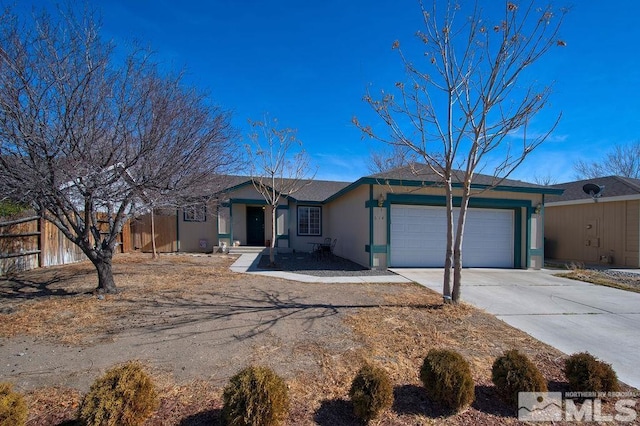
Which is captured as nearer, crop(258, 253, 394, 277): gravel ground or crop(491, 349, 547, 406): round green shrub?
crop(491, 349, 547, 406): round green shrub

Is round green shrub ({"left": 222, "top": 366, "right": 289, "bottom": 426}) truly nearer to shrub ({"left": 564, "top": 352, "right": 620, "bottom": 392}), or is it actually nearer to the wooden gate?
shrub ({"left": 564, "top": 352, "right": 620, "bottom": 392})

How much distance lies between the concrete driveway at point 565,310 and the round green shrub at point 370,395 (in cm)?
269

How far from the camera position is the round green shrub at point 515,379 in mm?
2723

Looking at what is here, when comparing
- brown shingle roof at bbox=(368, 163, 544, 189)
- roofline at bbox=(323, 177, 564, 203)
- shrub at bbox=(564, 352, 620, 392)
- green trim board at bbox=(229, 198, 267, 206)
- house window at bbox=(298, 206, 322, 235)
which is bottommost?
shrub at bbox=(564, 352, 620, 392)

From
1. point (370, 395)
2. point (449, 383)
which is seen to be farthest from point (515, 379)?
point (370, 395)

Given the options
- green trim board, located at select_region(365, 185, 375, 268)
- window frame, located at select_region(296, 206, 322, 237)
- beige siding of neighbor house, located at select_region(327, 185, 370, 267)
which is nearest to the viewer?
green trim board, located at select_region(365, 185, 375, 268)

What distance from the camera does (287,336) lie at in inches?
167

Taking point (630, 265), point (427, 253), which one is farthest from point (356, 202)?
point (630, 265)

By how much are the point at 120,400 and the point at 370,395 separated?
189 cm

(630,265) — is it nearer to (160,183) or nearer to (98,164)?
(160,183)

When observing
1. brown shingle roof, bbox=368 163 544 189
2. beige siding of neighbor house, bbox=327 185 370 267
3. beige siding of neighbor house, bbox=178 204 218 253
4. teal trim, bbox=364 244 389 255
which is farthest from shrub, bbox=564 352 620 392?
beige siding of neighbor house, bbox=178 204 218 253

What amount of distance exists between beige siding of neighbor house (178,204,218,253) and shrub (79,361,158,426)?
44.4ft

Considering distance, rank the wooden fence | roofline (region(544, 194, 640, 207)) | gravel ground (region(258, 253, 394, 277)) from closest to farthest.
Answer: the wooden fence
gravel ground (region(258, 253, 394, 277))
roofline (region(544, 194, 640, 207))

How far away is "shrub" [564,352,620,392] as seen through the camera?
281 centimetres
